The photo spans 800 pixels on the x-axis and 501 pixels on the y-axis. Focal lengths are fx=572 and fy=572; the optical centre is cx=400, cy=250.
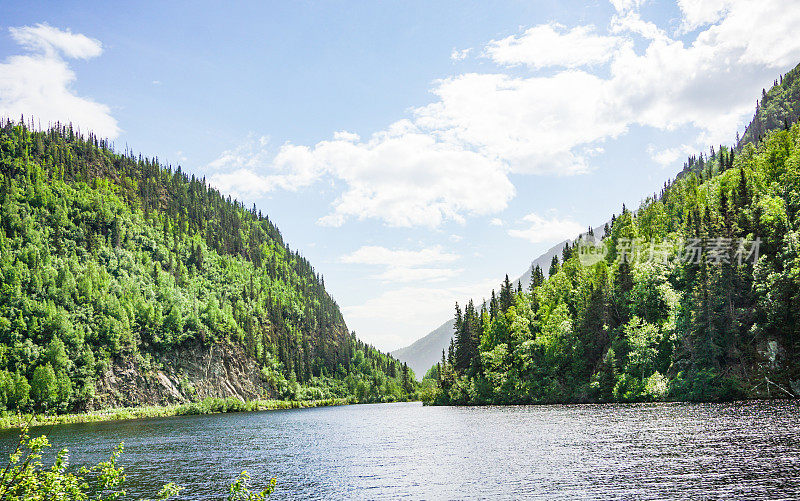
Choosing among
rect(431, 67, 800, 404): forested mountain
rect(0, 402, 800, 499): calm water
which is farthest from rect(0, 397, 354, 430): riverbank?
rect(431, 67, 800, 404): forested mountain

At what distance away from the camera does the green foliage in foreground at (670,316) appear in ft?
290

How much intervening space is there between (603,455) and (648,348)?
66.6m

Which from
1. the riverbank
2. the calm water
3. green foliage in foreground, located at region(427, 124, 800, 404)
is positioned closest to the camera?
the calm water

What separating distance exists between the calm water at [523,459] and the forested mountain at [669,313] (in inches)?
525

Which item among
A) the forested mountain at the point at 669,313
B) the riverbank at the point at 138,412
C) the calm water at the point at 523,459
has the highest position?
the forested mountain at the point at 669,313

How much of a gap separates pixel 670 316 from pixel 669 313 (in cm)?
183

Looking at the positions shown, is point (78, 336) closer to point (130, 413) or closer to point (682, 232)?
point (130, 413)

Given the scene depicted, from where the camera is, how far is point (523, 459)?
47.4m

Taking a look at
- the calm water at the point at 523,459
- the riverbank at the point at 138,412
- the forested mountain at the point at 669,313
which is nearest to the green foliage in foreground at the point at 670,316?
the forested mountain at the point at 669,313

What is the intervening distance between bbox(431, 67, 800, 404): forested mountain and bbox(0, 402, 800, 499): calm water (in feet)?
43.8

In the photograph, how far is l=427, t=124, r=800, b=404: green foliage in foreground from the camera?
290 ft

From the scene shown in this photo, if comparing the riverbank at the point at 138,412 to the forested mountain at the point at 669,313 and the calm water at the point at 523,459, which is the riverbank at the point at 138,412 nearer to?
the calm water at the point at 523,459

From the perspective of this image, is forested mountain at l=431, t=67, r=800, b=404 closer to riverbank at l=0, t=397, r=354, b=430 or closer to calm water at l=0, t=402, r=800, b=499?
calm water at l=0, t=402, r=800, b=499

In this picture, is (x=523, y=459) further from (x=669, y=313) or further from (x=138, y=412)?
(x=138, y=412)
